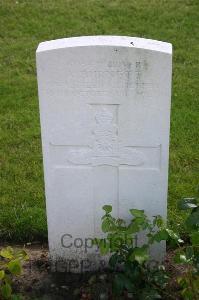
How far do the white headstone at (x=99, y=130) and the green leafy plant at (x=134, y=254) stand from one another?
6.6 inches

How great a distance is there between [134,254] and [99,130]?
0.71 m

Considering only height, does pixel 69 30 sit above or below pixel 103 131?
above

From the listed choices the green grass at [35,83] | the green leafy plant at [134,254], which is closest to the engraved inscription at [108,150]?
the green leafy plant at [134,254]

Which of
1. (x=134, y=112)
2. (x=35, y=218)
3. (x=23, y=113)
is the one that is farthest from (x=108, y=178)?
(x=23, y=113)

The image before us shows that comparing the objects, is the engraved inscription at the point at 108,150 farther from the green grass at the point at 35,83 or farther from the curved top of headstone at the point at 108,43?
the green grass at the point at 35,83

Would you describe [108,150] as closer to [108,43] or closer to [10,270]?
[108,43]

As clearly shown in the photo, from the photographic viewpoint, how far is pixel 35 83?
6473 mm

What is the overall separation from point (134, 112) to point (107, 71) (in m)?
0.27

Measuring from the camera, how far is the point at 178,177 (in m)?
4.82

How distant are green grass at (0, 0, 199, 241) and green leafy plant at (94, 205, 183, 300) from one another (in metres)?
0.82

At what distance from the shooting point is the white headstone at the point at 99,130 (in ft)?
10.6

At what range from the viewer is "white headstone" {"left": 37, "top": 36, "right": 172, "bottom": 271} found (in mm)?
3240

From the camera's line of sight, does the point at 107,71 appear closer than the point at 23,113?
Yes

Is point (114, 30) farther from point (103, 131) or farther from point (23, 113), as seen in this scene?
point (103, 131)
